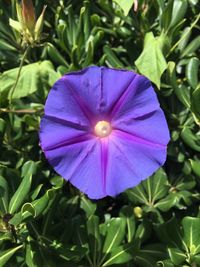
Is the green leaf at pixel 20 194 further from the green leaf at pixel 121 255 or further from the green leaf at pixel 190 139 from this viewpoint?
the green leaf at pixel 190 139

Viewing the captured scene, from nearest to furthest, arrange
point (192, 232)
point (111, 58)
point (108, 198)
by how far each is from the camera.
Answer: point (192, 232) < point (111, 58) < point (108, 198)

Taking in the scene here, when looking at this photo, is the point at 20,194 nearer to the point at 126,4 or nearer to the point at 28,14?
the point at 28,14

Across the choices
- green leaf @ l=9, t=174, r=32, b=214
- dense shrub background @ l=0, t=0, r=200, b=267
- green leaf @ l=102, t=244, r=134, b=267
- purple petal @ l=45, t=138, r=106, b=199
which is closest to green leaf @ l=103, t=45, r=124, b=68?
dense shrub background @ l=0, t=0, r=200, b=267

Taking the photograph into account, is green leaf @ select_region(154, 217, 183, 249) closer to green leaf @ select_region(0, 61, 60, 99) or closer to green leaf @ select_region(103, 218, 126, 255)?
green leaf @ select_region(103, 218, 126, 255)

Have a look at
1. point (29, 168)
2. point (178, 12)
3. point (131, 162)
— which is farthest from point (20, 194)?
point (178, 12)

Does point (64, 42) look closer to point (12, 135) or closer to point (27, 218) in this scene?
point (12, 135)

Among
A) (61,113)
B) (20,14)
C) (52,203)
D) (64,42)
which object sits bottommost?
(52,203)

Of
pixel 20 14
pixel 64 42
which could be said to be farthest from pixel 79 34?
pixel 20 14
